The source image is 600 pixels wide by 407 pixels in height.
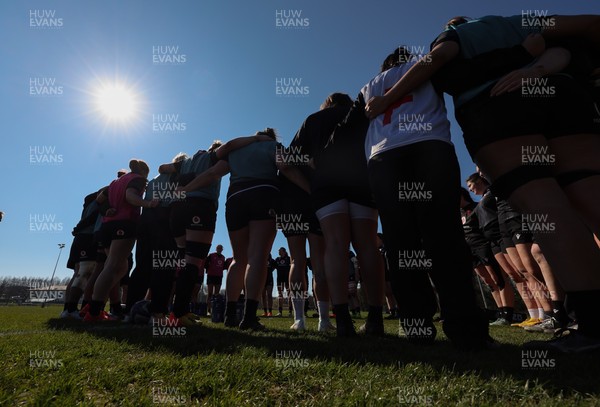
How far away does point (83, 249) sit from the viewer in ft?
23.4

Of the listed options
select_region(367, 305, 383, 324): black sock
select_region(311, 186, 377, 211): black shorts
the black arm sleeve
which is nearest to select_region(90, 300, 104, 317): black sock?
the black arm sleeve

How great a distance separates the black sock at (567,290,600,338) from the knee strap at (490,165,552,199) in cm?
64

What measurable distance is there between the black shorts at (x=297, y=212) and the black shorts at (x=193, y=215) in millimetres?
1006

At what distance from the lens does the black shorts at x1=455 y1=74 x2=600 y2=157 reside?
6.86 feet

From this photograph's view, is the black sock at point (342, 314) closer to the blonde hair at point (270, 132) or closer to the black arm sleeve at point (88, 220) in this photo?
the blonde hair at point (270, 132)

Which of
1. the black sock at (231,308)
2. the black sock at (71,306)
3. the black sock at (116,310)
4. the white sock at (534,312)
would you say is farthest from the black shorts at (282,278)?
the black sock at (231,308)

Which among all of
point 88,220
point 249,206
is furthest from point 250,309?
point 88,220

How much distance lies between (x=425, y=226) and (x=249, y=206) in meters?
2.35

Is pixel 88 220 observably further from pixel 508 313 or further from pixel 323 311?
pixel 508 313

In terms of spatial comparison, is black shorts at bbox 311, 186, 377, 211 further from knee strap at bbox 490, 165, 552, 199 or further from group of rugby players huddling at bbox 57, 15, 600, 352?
knee strap at bbox 490, 165, 552, 199

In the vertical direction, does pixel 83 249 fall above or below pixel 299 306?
above

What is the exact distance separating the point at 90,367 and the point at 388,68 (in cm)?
326

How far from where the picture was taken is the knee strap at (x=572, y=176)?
2139 mm

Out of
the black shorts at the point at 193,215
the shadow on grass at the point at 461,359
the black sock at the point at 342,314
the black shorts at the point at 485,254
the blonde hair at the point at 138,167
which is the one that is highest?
the blonde hair at the point at 138,167
